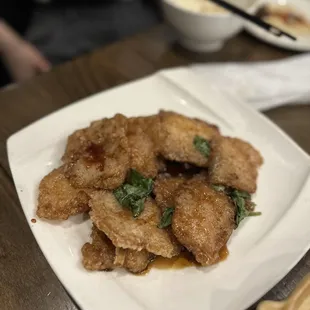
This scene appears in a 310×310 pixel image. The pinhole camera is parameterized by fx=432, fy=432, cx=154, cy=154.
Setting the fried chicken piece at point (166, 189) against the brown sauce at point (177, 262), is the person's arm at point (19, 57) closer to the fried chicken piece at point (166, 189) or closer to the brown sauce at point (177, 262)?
the fried chicken piece at point (166, 189)

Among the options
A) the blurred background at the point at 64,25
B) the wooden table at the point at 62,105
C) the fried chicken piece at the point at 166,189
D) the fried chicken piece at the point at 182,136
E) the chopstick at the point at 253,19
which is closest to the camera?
the wooden table at the point at 62,105

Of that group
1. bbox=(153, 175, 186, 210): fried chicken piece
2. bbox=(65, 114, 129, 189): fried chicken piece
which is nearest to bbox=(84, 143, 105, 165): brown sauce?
bbox=(65, 114, 129, 189): fried chicken piece

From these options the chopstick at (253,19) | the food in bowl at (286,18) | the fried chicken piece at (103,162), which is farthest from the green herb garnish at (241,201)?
the food in bowl at (286,18)

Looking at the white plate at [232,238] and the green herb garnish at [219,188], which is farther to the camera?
the green herb garnish at [219,188]

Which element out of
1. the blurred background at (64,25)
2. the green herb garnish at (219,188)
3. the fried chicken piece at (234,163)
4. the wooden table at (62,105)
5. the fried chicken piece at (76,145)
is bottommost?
the blurred background at (64,25)

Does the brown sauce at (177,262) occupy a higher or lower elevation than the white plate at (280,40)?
lower

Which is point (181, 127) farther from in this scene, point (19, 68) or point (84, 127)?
point (19, 68)

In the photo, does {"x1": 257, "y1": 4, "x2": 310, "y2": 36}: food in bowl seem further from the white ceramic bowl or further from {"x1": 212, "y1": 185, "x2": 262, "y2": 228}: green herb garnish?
{"x1": 212, "y1": 185, "x2": 262, "y2": 228}: green herb garnish
